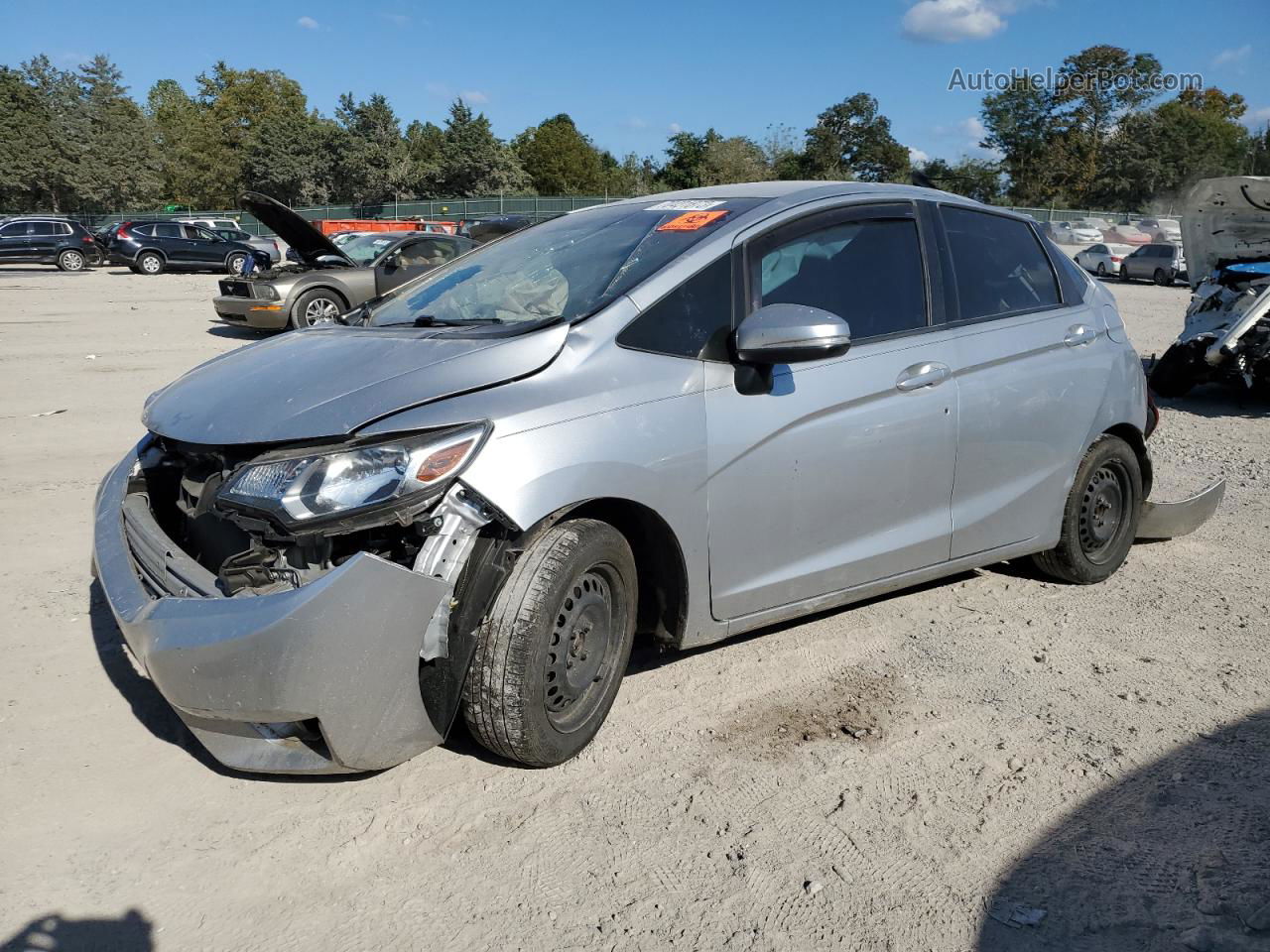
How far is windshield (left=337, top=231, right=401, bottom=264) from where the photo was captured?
16381mm

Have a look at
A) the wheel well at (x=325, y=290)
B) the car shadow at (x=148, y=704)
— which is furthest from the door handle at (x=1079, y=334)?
the wheel well at (x=325, y=290)

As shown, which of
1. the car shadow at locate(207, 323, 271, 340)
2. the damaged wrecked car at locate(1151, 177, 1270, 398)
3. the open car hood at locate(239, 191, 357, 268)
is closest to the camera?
the open car hood at locate(239, 191, 357, 268)

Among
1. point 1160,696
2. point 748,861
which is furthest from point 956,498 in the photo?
point 748,861

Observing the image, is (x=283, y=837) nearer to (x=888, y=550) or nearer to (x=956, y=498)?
(x=888, y=550)

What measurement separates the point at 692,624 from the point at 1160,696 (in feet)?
5.79

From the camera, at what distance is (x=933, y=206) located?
164 inches

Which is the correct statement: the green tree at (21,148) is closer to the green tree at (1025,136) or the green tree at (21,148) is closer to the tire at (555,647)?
the green tree at (1025,136)

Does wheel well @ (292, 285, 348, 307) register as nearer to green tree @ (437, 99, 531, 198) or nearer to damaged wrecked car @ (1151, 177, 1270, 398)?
damaged wrecked car @ (1151, 177, 1270, 398)

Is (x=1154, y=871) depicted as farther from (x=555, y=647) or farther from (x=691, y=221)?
(x=691, y=221)

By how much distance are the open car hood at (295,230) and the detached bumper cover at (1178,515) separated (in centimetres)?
523

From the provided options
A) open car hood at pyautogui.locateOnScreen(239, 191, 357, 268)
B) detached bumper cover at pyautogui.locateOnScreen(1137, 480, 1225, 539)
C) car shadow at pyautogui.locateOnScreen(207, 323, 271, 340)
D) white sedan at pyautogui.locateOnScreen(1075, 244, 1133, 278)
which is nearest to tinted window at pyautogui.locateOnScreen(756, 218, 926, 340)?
detached bumper cover at pyautogui.locateOnScreen(1137, 480, 1225, 539)

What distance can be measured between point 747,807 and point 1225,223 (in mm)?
9529

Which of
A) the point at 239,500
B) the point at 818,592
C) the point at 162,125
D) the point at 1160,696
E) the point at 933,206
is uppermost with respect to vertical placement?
the point at 162,125

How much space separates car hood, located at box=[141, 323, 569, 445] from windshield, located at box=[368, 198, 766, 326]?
0.28 m
